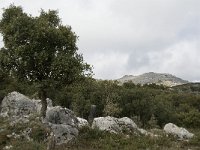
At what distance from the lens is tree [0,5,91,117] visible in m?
33.5

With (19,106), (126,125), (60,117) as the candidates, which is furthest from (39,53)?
(19,106)

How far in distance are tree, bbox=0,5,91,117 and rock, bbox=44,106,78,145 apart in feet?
7.48

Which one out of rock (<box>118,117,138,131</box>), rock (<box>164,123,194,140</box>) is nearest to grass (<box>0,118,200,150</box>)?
rock (<box>118,117,138,131</box>)

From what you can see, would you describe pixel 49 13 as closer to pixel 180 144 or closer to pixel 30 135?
pixel 30 135

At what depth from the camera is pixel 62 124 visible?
1336 inches

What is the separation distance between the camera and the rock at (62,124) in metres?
32.3

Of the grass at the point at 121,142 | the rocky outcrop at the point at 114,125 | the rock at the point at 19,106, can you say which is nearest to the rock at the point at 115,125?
the rocky outcrop at the point at 114,125

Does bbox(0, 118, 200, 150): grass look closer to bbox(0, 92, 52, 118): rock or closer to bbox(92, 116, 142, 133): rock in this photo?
bbox(92, 116, 142, 133): rock

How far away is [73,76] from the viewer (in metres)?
34.2

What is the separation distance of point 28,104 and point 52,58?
15.2 m

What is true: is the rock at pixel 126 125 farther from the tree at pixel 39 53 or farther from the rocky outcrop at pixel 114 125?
the tree at pixel 39 53

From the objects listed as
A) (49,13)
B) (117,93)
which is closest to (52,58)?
(49,13)

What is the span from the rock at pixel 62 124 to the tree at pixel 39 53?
228 centimetres

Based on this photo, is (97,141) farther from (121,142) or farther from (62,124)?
(62,124)
